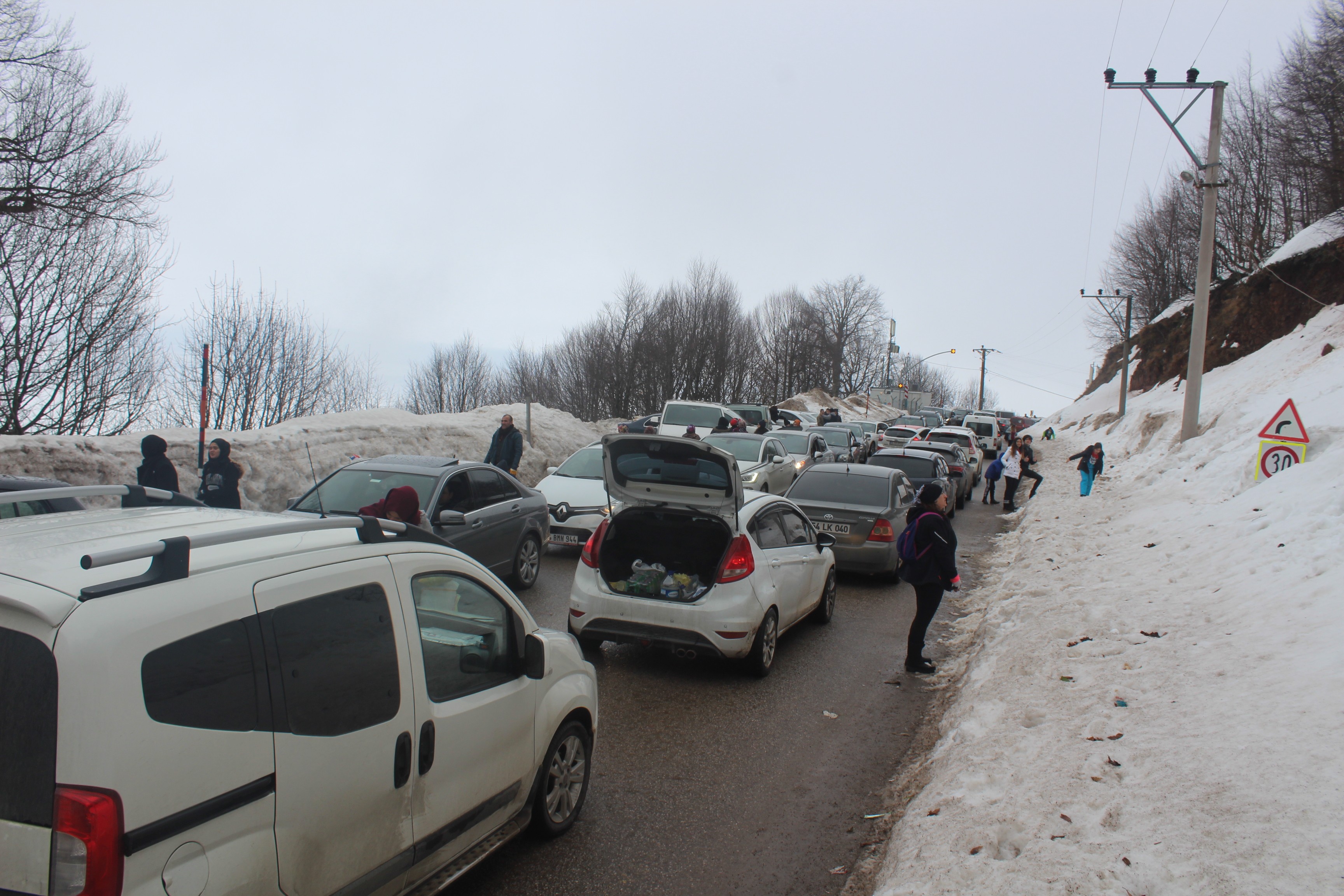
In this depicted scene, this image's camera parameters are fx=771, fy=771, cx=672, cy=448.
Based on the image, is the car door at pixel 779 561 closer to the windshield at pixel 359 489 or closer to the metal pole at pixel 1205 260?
the windshield at pixel 359 489

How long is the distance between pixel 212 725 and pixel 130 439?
45.9 feet

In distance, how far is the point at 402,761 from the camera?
2842 mm

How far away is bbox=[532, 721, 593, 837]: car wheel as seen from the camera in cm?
387

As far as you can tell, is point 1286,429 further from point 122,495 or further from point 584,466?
point 122,495

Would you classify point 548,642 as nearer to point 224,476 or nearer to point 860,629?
point 860,629

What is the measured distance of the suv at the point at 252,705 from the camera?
1.87 meters

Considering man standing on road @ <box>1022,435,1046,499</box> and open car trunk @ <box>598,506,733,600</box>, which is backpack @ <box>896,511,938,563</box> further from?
man standing on road @ <box>1022,435,1046,499</box>

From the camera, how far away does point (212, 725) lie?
7.09 ft

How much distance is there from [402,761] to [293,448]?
1488 cm

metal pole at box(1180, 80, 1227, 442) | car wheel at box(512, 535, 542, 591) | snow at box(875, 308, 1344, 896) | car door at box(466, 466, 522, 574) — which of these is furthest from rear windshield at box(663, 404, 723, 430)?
car door at box(466, 466, 522, 574)

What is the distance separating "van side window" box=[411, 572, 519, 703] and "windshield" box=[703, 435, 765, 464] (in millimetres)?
13169

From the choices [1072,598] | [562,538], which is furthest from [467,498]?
[1072,598]

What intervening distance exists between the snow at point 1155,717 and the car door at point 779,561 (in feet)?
4.94

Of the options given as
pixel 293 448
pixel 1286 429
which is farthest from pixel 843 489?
pixel 293 448
